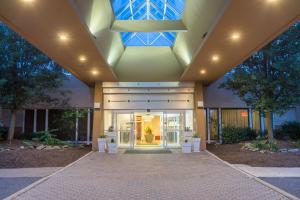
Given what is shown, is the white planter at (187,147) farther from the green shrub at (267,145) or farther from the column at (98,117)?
the column at (98,117)

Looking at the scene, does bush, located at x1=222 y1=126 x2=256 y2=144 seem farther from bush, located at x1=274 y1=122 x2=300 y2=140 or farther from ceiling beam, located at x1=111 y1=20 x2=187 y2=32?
ceiling beam, located at x1=111 y1=20 x2=187 y2=32

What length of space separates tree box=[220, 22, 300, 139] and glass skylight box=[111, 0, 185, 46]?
4.12 meters

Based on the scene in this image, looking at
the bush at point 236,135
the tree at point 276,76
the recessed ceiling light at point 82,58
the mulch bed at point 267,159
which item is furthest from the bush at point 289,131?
the recessed ceiling light at point 82,58

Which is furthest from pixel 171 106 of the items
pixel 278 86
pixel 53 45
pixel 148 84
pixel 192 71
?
pixel 53 45

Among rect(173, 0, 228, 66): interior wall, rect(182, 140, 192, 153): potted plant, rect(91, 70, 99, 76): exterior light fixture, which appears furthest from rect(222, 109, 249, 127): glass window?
rect(91, 70, 99, 76): exterior light fixture

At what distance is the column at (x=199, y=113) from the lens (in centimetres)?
1334

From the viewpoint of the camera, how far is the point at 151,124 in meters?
15.3

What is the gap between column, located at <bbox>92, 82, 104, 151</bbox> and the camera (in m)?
13.2

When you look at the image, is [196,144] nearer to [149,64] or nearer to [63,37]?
[149,64]

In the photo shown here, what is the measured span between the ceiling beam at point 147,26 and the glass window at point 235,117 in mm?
9418

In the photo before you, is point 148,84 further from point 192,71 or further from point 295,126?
point 295,126

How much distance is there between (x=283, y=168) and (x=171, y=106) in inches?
273

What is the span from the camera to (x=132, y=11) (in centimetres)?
1055

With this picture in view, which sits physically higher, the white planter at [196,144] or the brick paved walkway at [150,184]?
the white planter at [196,144]
